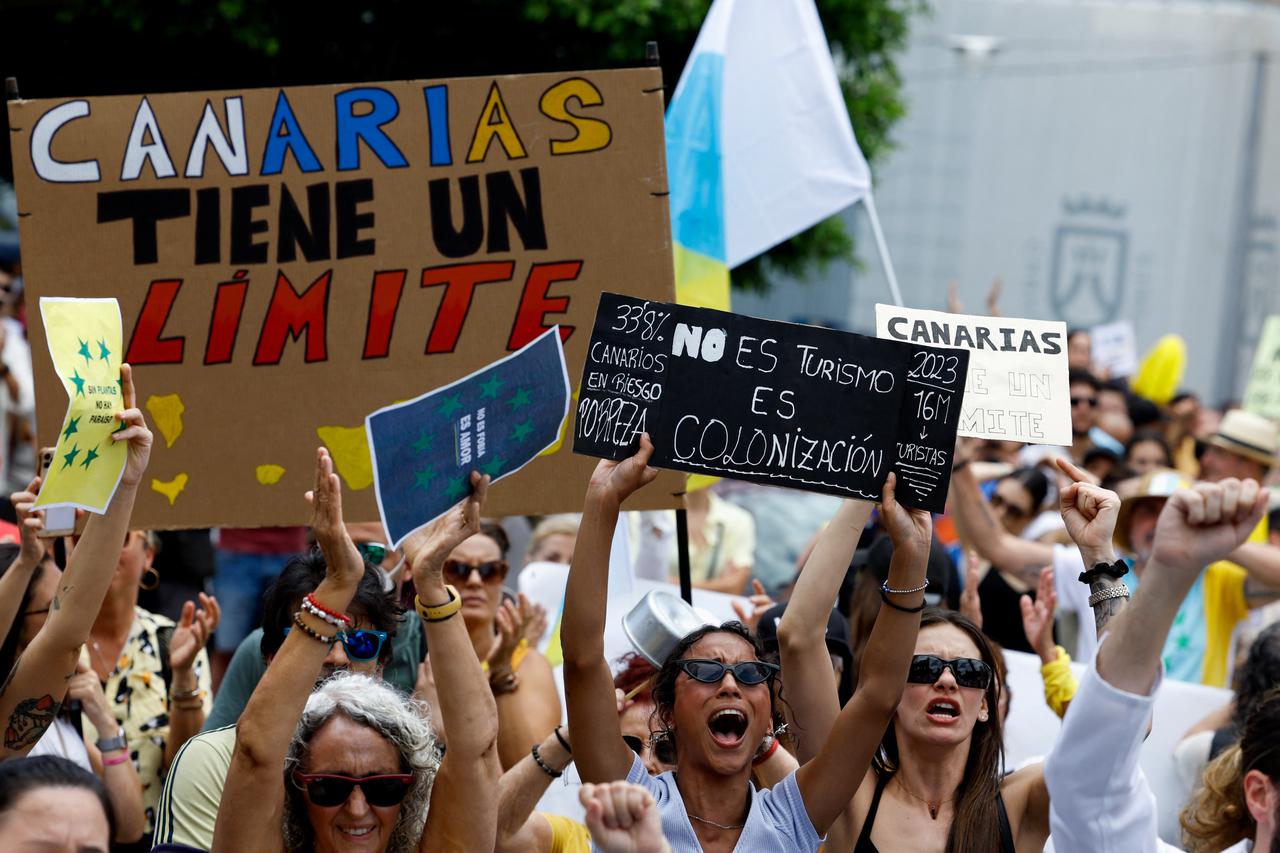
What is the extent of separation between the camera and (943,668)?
12.4 feet

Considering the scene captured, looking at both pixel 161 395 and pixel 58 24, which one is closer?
pixel 161 395

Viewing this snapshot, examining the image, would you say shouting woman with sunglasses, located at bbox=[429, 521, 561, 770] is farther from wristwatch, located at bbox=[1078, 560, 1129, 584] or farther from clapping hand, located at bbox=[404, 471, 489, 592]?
wristwatch, located at bbox=[1078, 560, 1129, 584]

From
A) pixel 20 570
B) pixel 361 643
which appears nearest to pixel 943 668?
pixel 361 643

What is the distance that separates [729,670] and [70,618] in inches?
53.7

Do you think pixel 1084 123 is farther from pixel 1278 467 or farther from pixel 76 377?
pixel 76 377

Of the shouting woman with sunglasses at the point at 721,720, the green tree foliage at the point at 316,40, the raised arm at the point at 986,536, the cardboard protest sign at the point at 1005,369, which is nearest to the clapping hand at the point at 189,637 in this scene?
the shouting woman with sunglasses at the point at 721,720

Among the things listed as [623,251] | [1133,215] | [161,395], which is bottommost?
[1133,215]

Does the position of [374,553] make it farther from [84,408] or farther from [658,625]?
[84,408]

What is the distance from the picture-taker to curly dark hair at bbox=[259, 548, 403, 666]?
384 cm

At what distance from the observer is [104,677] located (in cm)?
451

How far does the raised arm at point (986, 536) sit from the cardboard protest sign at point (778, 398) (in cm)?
267

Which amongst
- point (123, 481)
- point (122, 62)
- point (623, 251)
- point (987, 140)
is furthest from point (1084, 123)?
point (123, 481)

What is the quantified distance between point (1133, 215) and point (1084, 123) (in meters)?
1.29

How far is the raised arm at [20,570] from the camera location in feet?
12.1
